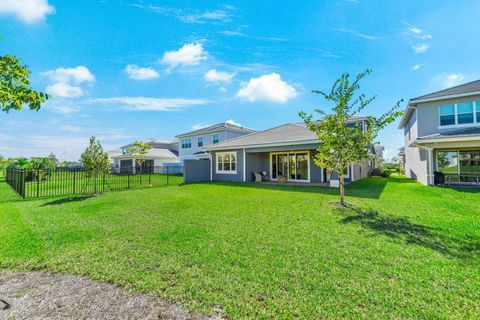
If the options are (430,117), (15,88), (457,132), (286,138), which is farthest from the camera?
(286,138)

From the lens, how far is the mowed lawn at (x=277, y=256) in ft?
9.52

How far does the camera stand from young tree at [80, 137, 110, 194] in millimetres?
12922

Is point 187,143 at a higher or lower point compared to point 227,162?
higher

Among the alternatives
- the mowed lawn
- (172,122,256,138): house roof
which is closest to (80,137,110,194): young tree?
the mowed lawn

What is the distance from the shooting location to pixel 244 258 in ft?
13.8

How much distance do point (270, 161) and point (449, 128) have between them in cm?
1194

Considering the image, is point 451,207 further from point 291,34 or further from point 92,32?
point 92,32

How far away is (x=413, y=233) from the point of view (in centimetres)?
546

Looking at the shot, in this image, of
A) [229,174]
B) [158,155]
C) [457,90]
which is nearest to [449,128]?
[457,90]

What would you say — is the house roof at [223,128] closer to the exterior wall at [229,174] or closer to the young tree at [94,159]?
the exterior wall at [229,174]

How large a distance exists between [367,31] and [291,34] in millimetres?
4300

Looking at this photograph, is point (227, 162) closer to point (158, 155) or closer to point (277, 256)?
point (277, 256)

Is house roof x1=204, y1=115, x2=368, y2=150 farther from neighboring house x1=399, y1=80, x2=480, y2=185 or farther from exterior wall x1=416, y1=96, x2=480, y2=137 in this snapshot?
neighboring house x1=399, y1=80, x2=480, y2=185

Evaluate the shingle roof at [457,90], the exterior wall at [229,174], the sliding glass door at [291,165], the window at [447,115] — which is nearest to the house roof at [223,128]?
the exterior wall at [229,174]
